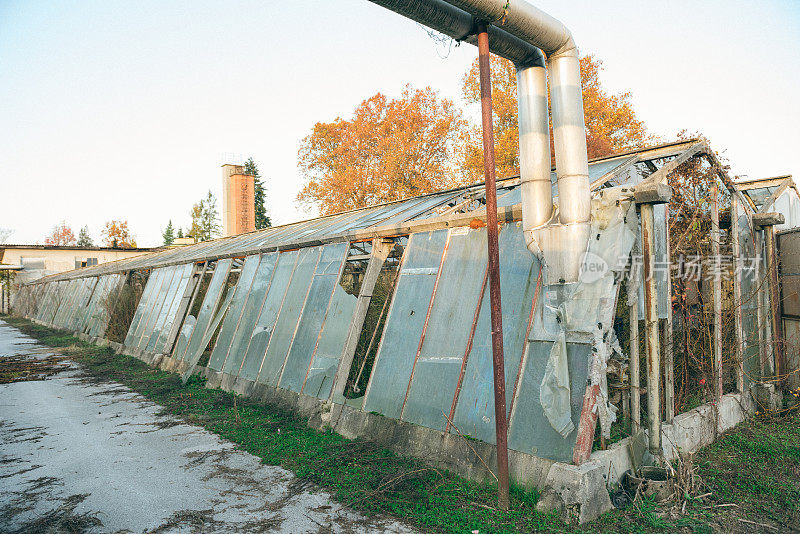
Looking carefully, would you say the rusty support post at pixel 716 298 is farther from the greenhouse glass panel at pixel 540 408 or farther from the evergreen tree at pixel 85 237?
the evergreen tree at pixel 85 237

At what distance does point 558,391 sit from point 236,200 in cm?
2207

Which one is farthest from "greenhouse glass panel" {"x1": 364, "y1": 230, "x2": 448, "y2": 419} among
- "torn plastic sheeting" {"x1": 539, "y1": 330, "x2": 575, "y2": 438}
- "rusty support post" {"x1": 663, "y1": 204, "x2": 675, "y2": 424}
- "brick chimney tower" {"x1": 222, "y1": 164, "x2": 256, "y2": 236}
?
"brick chimney tower" {"x1": 222, "y1": 164, "x2": 256, "y2": 236}

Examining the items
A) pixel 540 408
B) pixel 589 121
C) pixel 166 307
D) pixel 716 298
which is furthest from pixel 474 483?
pixel 589 121

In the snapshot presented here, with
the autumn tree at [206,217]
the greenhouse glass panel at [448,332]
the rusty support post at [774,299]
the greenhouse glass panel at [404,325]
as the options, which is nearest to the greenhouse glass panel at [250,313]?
the greenhouse glass panel at [404,325]

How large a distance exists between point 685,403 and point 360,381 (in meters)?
4.87

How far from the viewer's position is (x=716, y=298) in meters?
6.73

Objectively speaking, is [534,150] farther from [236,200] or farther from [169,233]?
[169,233]

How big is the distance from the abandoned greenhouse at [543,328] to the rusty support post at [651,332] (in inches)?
0.5

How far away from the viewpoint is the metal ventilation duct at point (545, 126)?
4875 mm

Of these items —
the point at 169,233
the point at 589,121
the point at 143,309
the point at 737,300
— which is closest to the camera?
the point at 737,300

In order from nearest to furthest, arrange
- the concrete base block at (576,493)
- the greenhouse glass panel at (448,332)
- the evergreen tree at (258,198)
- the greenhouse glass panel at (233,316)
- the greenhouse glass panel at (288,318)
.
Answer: the concrete base block at (576,493) < the greenhouse glass panel at (448,332) < the greenhouse glass panel at (288,318) < the greenhouse glass panel at (233,316) < the evergreen tree at (258,198)

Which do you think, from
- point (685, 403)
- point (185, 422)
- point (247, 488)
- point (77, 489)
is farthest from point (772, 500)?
point (185, 422)

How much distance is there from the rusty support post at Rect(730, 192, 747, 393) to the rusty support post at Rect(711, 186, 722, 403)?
0.53 metres

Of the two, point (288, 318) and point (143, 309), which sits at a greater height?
point (143, 309)
